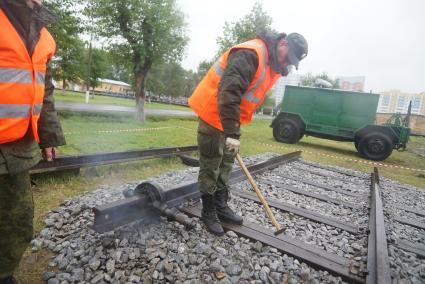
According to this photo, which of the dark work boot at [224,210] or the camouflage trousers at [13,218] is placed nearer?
the camouflage trousers at [13,218]

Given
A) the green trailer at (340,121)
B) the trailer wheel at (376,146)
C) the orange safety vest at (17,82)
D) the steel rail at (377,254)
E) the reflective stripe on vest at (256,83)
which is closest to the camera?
the orange safety vest at (17,82)

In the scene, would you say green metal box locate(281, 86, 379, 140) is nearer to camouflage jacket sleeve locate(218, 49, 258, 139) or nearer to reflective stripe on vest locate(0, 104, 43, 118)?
camouflage jacket sleeve locate(218, 49, 258, 139)

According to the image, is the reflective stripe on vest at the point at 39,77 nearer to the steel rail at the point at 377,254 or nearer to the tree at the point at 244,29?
the steel rail at the point at 377,254

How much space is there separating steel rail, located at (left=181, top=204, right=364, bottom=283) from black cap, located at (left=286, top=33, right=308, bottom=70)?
174cm

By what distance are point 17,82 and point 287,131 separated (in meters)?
12.0

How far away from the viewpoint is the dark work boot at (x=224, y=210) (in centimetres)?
325

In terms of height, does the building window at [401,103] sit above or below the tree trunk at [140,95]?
above

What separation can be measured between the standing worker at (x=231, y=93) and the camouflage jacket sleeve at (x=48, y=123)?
4.33 ft

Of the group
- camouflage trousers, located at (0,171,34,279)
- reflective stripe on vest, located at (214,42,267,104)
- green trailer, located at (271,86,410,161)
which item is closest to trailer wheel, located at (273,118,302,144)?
green trailer, located at (271,86,410,161)

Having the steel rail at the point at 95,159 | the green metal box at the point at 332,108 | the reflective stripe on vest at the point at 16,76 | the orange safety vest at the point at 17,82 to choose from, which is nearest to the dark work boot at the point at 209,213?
the orange safety vest at the point at 17,82

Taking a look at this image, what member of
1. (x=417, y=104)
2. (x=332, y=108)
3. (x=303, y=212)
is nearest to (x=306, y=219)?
(x=303, y=212)

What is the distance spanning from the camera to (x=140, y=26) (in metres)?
12.3

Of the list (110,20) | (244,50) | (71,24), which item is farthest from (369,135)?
(71,24)

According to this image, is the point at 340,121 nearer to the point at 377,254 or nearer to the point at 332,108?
the point at 332,108
